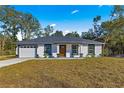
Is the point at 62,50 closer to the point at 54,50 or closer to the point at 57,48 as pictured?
the point at 57,48

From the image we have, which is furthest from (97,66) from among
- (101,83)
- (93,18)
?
(93,18)

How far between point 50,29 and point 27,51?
19780mm

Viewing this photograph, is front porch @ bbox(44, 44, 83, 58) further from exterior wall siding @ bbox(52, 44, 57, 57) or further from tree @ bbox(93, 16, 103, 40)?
tree @ bbox(93, 16, 103, 40)

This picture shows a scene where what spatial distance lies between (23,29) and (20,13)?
14.8ft

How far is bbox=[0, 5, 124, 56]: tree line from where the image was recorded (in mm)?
33625

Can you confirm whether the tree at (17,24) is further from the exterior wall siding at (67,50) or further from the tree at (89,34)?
the exterior wall siding at (67,50)

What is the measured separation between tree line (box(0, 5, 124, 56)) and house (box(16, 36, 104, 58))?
3.92 metres

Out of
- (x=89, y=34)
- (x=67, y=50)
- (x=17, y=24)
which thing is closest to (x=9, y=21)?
(x=17, y=24)

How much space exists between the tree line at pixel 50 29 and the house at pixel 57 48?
3.92m

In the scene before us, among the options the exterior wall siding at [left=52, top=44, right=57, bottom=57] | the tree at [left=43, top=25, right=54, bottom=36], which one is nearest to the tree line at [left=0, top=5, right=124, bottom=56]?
the tree at [left=43, top=25, right=54, bottom=36]

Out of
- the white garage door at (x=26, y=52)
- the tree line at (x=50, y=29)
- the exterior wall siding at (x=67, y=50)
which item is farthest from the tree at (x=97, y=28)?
the white garage door at (x=26, y=52)

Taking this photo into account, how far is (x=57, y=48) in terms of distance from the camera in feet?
88.6
